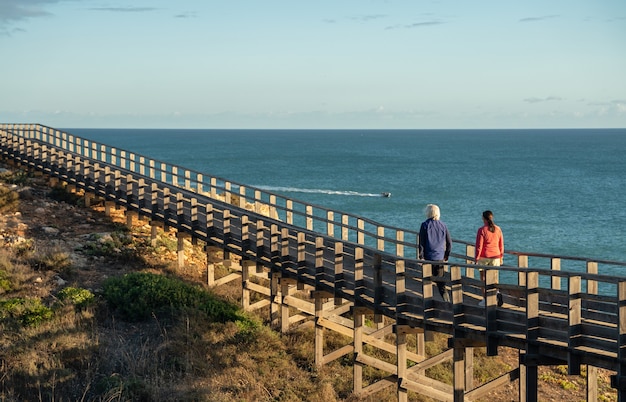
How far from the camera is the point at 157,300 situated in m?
23.2

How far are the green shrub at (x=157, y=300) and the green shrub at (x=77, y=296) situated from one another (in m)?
0.49

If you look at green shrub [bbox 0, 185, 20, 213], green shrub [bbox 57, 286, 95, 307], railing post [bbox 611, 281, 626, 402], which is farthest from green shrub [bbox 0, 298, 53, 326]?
railing post [bbox 611, 281, 626, 402]

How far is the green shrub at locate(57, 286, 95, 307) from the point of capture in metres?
22.7

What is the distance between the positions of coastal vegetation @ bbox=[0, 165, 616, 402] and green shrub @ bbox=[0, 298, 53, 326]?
0.03m

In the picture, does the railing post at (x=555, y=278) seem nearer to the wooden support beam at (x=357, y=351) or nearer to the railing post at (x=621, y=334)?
the railing post at (x=621, y=334)

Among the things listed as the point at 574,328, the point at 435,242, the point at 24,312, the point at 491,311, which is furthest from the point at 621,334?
the point at 24,312

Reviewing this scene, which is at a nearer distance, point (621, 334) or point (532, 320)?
point (621, 334)

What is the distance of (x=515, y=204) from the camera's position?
80.8 metres

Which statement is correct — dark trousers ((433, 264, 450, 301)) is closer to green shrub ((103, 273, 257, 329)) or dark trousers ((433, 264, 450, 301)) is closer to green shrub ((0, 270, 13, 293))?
green shrub ((103, 273, 257, 329))

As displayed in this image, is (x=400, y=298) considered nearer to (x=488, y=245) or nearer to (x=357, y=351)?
(x=488, y=245)

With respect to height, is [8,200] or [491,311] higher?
[8,200]

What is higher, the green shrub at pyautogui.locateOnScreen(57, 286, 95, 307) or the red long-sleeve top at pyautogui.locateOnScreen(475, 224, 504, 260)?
the red long-sleeve top at pyautogui.locateOnScreen(475, 224, 504, 260)

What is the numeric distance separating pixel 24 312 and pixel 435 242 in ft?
→ 34.5

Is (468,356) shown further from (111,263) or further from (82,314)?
(111,263)
